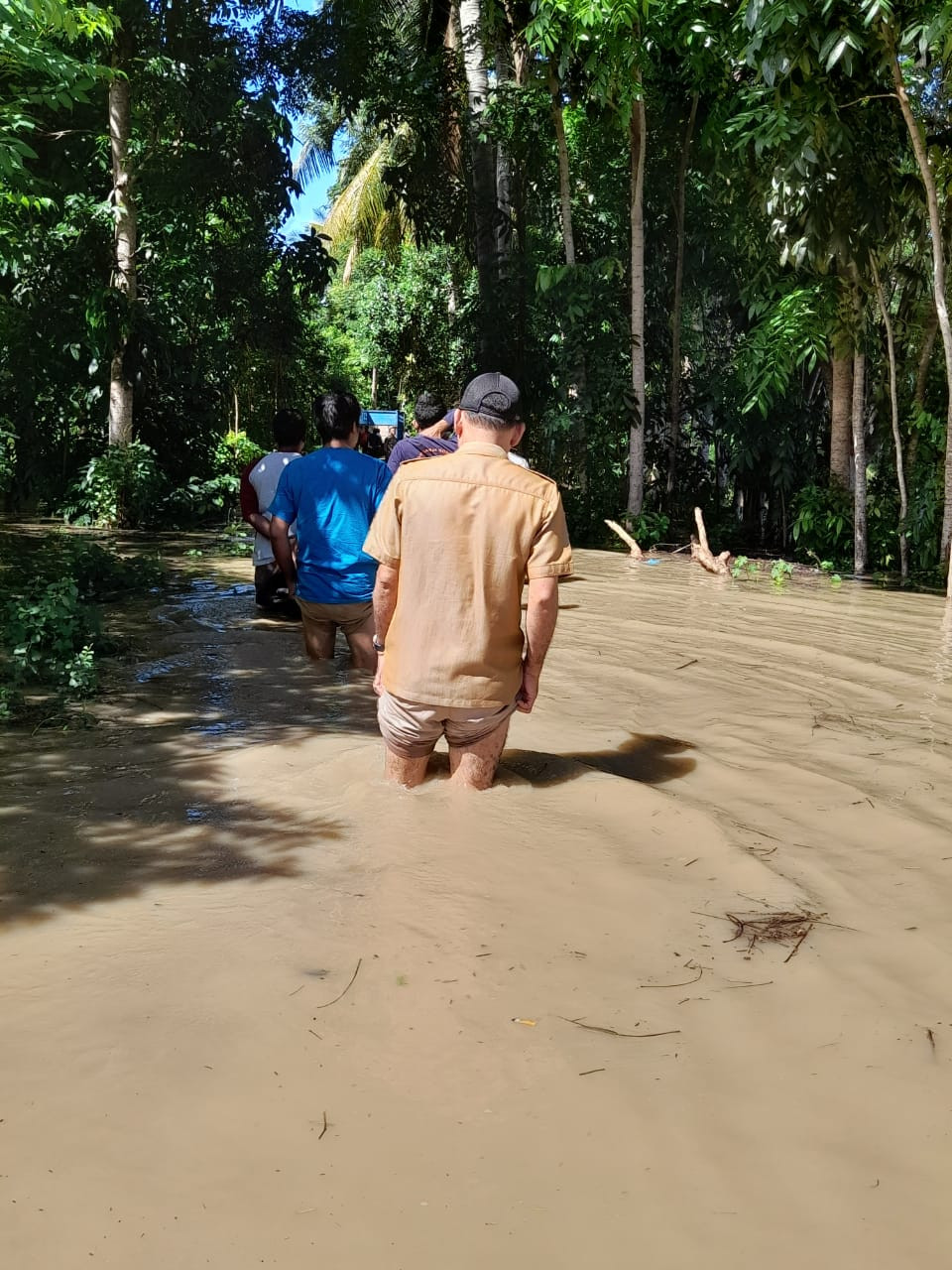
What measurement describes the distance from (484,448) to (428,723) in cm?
105

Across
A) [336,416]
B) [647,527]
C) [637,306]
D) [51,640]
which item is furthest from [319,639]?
[637,306]

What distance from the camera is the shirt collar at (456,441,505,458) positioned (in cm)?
432

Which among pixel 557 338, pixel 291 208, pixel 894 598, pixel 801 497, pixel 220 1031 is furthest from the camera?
pixel 557 338

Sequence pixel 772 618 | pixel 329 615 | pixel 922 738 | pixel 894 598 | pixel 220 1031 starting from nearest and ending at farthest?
pixel 220 1031 < pixel 922 738 < pixel 329 615 < pixel 772 618 < pixel 894 598

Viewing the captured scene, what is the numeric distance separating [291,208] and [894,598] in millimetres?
12144

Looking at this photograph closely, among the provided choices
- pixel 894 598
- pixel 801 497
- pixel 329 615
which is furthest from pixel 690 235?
pixel 329 615

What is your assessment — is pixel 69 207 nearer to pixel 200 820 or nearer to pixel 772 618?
pixel 772 618

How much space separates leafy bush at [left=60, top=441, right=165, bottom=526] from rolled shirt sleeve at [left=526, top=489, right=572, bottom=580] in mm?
14157

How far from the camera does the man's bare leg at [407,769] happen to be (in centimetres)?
466

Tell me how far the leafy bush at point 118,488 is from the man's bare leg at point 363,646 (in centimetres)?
1097

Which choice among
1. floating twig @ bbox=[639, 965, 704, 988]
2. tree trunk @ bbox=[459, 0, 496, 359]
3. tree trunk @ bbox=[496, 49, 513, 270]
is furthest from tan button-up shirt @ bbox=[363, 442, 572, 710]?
tree trunk @ bbox=[496, 49, 513, 270]

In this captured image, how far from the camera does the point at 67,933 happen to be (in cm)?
342

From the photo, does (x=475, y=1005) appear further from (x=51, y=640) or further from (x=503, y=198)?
(x=503, y=198)

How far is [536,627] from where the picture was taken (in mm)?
4375
